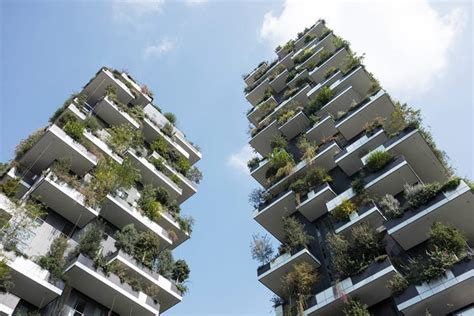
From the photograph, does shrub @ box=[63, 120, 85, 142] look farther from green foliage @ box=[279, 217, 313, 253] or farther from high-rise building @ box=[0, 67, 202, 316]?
green foliage @ box=[279, 217, 313, 253]

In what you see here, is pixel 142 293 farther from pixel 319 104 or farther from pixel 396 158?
pixel 319 104

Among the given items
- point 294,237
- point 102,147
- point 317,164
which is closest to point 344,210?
point 294,237

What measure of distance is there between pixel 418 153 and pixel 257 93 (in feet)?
73.0

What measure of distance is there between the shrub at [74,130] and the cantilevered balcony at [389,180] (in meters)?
15.5

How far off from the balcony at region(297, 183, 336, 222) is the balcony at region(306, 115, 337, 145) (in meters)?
5.81

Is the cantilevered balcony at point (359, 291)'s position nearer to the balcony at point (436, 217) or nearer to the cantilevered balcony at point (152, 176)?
the balcony at point (436, 217)

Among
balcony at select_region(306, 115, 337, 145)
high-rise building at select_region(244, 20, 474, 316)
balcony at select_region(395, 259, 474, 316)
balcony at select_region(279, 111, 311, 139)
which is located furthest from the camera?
balcony at select_region(279, 111, 311, 139)

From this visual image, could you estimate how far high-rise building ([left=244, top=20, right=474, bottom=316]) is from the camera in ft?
54.5

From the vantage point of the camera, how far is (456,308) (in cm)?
1587

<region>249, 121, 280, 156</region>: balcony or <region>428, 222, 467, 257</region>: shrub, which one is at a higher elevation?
<region>249, 121, 280, 156</region>: balcony

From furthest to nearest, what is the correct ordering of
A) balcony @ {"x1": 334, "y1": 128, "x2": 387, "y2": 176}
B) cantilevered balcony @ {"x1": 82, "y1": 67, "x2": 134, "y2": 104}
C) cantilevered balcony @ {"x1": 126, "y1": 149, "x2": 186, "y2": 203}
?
cantilevered balcony @ {"x1": 82, "y1": 67, "x2": 134, "y2": 104} → cantilevered balcony @ {"x1": 126, "y1": 149, "x2": 186, "y2": 203} → balcony @ {"x1": 334, "y1": 128, "x2": 387, "y2": 176}

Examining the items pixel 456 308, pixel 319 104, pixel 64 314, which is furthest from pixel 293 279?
pixel 319 104

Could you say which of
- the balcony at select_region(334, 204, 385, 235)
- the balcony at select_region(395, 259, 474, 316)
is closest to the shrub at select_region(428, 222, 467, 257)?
the balcony at select_region(395, 259, 474, 316)

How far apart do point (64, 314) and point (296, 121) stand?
21.1m
